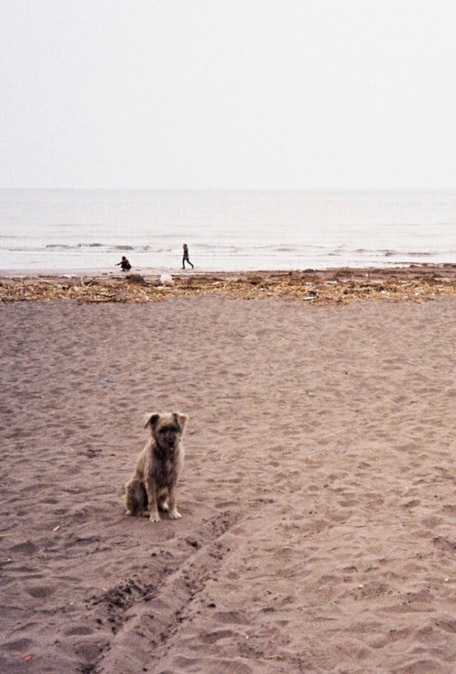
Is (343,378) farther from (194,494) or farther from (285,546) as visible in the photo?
(285,546)

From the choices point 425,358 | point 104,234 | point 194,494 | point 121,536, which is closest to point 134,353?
point 425,358

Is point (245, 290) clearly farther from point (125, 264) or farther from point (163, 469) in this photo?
point (163, 469)

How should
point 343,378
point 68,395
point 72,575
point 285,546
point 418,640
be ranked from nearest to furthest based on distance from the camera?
point 418,640 < point 72,575 < point 285,546 < point 68,395 < point 343,378

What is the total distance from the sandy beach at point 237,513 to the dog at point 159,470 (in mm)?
164

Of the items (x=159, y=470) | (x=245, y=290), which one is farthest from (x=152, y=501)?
(x=245, y=290)

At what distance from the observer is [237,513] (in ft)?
20.6

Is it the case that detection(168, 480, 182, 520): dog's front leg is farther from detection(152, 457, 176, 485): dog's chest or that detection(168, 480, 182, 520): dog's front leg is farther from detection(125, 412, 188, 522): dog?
detection(152, 457, 176, 485): dog's chest

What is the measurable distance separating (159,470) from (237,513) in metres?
0.92

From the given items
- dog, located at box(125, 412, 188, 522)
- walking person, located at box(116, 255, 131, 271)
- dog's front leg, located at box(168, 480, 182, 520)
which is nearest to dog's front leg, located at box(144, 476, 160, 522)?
dog, located at box(125, 412, 188, 522)

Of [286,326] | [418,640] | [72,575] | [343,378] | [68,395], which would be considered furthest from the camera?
[286,326]

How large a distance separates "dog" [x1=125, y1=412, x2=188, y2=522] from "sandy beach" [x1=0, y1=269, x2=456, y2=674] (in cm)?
16

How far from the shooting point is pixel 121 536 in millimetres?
5793

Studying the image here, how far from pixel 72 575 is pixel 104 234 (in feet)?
194

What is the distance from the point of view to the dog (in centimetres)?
571
